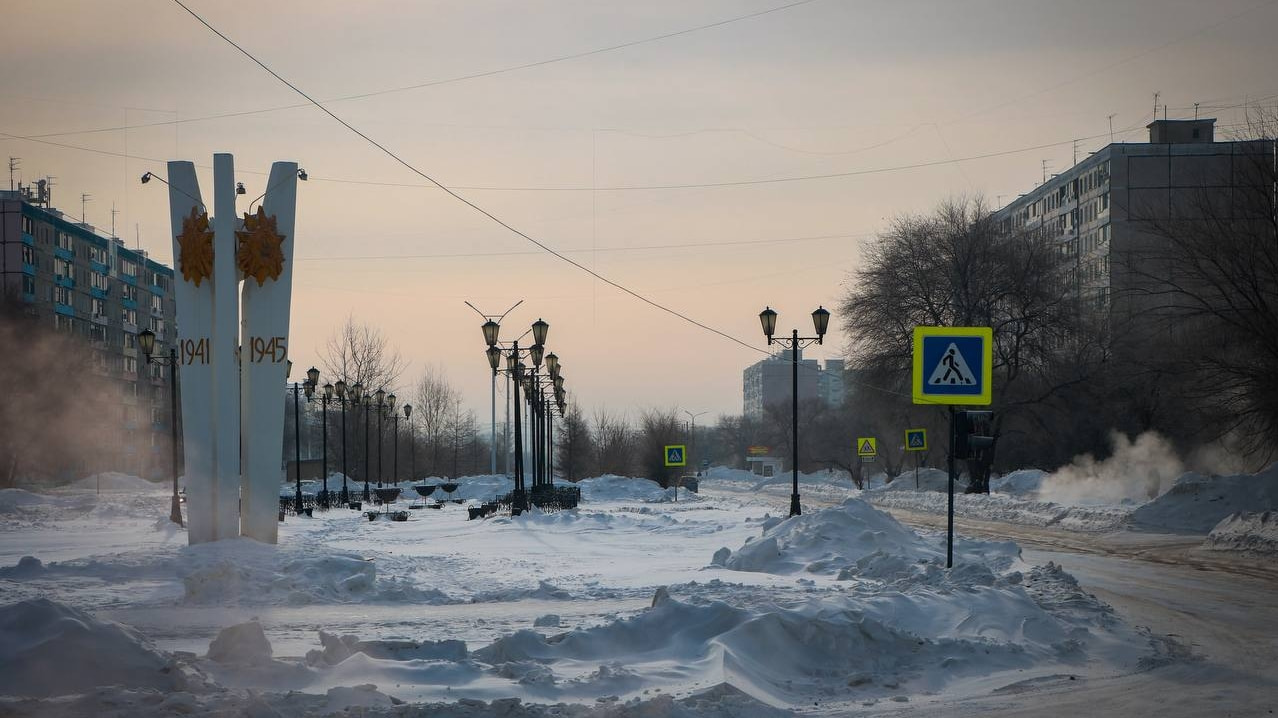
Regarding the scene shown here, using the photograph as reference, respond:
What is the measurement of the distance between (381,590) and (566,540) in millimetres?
10260

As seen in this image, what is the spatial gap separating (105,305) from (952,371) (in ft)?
316

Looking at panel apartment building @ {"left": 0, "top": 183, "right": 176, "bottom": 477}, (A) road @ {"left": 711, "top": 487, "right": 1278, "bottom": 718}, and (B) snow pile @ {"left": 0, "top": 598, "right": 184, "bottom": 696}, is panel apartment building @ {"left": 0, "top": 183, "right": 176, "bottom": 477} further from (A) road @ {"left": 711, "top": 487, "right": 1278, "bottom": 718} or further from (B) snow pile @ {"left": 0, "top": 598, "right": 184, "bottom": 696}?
(B) snow pile @ {"left": 0, "top": 598, "right": 184, "bottom": 696}

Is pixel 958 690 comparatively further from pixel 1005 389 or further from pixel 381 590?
pixel 1005 389

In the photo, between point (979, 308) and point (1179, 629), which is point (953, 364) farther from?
point (979, 308)

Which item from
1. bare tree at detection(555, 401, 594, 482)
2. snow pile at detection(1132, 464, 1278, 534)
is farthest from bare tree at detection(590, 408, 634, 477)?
snow pile at detection(1132, 464, 1278, 534)

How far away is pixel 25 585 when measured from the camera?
15555mm

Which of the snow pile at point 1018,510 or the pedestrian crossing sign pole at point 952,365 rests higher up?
the pedestrian crossing sign pole at point 952,365

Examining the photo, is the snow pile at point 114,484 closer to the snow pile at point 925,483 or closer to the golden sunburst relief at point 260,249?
the snow pile at point 925,483

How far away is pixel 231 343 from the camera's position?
1995 cm

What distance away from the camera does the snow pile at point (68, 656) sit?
746 centimetres

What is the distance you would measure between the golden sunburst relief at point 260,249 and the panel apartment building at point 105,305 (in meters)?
48.7

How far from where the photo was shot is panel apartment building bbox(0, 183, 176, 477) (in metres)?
75.0

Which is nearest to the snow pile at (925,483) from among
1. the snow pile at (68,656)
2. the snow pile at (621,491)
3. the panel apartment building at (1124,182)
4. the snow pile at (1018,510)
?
the snow pile at (1018,510)

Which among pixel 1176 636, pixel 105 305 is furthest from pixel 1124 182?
pixel 105 305
